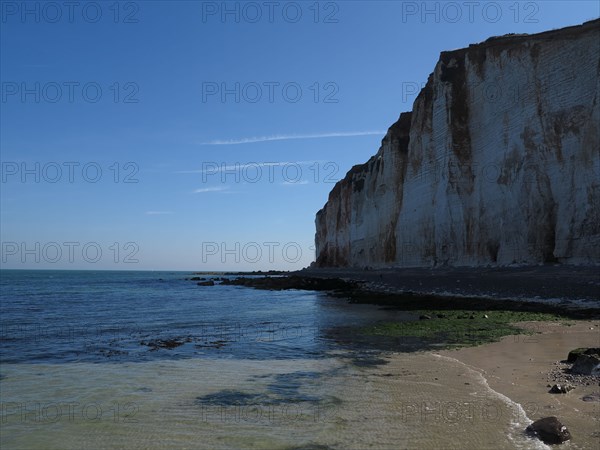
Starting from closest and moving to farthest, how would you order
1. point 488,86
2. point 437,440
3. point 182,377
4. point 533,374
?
point 437,440
point 533,374
point 182,377
point 488,86

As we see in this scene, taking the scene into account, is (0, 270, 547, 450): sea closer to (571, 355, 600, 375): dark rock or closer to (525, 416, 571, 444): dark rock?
(525, 416, 571, 444): dark rock

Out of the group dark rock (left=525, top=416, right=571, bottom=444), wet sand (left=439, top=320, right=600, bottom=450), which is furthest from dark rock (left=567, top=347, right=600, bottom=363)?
dark rock (left=525, top=416, right=571, bottom=444)

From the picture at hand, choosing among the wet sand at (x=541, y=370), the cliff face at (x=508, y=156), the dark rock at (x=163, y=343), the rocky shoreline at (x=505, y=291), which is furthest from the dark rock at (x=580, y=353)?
the cliff face at (x=508, y=156)

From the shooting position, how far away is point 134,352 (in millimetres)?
11219

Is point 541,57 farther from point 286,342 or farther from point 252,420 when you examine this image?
point 252,420

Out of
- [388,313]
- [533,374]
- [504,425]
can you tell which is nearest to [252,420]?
[504,425]

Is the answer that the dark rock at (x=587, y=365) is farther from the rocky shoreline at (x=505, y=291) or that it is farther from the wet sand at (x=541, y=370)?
the rocky shoreline at (x=505, y=291)

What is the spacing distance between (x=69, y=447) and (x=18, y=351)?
26.5 ft

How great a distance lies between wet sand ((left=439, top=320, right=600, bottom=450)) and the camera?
4984mm

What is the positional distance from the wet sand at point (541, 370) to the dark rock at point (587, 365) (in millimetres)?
382

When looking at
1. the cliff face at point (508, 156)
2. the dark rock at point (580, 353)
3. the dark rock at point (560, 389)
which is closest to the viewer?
the dark rock at point (560, 389)

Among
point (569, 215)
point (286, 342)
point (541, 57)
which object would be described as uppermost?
point (541, 57)

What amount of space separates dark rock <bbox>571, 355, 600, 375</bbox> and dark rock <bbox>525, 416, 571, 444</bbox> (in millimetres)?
2576

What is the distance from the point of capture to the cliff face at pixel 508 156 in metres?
22.5
